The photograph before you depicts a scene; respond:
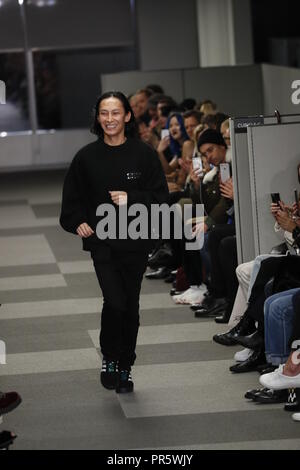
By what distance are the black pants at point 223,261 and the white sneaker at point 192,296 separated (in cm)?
30

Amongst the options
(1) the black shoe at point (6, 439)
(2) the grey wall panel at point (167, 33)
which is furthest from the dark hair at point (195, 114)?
(2) the grey wall panel at point (167, 33)

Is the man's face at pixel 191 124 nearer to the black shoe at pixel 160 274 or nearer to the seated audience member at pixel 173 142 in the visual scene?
the seated audience member at pixel 173 142

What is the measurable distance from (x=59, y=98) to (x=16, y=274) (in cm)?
1139

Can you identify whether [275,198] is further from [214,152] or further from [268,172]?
[214,152]

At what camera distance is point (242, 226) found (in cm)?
739

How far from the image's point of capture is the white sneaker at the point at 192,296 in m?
8.49

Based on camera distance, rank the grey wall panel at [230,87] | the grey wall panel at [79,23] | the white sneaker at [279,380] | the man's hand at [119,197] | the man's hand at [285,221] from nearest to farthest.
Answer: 1. the white sneaker at [279,380]
2. the man's hand at [119,197]
3. the man's hand at [285,221]
4. the grey wall panel at [230,87]
5. the grey wall panel at [79,23]

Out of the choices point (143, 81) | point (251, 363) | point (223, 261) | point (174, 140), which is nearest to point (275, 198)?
point (223, 261)

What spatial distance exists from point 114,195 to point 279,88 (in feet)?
27.2

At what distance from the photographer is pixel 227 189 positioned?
764 centimetres

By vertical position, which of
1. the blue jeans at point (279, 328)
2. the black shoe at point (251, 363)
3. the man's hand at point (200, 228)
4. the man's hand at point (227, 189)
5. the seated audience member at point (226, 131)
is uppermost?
the seated audience member at point (226, 131)
